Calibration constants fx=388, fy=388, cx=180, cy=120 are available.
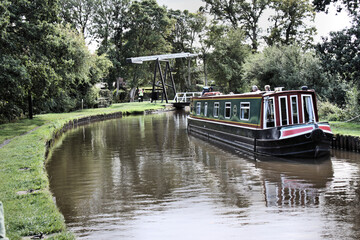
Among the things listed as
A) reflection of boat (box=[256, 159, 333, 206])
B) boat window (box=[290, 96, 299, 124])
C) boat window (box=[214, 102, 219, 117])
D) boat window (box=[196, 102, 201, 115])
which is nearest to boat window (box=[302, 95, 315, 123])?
boat window (box=[290, 96, 299, 124])

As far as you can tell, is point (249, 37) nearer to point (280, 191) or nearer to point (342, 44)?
point (342, 44)

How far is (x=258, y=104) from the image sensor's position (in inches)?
541

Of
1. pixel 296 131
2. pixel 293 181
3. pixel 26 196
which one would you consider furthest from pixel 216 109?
pixel 26 196

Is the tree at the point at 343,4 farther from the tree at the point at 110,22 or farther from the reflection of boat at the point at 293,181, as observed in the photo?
the tree at the point at 110,22

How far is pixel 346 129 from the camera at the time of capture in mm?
14758

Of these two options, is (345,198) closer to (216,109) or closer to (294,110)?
(294,110)

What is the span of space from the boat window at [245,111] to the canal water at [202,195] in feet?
5.35

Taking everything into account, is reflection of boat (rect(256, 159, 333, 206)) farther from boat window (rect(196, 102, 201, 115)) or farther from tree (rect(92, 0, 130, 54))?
tree (rect(92, 0, 130, 54))

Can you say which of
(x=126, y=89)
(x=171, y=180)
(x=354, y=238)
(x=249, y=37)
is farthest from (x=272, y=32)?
(x=354, y=238)

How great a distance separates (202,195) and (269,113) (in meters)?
6.01

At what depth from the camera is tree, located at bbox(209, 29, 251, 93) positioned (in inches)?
1780

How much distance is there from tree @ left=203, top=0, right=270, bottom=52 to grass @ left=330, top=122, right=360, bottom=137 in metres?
32.8

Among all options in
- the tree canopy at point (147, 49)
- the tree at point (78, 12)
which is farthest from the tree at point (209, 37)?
the tree at point (78, 12)

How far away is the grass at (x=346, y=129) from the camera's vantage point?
13.5 metres
